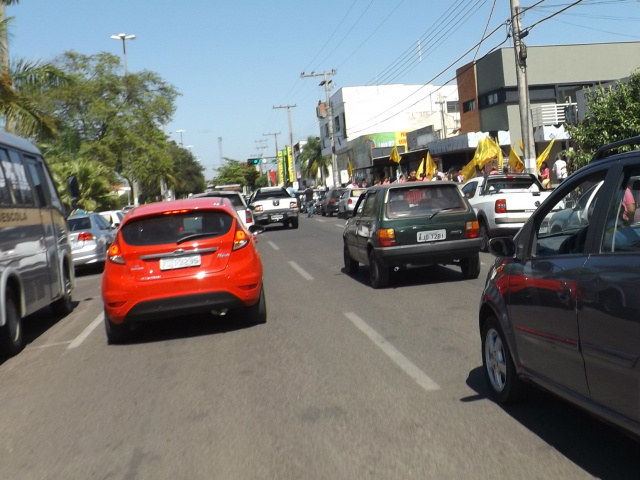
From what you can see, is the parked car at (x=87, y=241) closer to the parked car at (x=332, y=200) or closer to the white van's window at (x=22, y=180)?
the white van's window at (x=22, y=180)

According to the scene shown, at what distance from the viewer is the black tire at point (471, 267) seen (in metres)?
12.4

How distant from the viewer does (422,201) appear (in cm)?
1210

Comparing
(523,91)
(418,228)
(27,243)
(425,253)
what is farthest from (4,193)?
(523,91)

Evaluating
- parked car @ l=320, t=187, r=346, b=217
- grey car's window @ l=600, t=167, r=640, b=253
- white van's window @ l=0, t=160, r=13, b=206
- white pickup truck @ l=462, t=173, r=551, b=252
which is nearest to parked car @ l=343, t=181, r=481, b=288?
white pickup truck @ l=462, t=173, r=551, b=252

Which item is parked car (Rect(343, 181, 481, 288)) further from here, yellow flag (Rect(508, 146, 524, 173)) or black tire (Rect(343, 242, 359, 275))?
yellow flag (Rect(508, 146, 524, 173))

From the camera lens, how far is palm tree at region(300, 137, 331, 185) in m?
93.8

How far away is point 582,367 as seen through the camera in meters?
4.30

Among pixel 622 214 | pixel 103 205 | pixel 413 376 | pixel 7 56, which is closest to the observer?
pixel 622 214

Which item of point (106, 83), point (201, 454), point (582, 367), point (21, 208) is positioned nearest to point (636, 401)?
point (582, 367)

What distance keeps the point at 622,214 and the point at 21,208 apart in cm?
784

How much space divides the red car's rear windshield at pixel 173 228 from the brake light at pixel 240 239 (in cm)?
13

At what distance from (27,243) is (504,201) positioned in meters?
10.1

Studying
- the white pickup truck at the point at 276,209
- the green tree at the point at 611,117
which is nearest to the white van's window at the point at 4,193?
the green tree at the point at 611,117

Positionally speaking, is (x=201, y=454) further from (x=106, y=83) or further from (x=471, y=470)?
(x=106, y=83)
